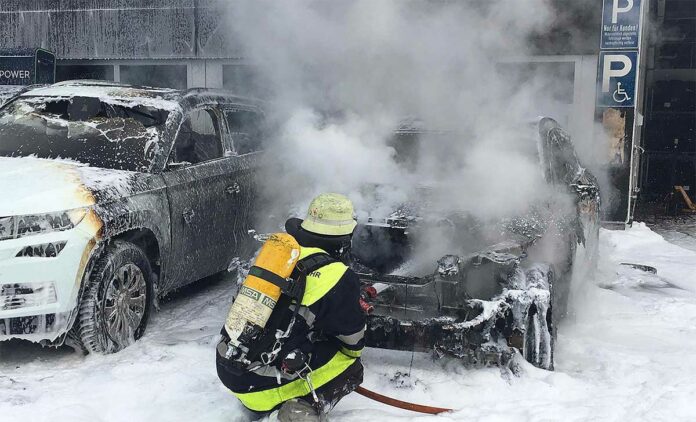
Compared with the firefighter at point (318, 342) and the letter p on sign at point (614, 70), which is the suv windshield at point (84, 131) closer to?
the firefighter at point (318, 342)

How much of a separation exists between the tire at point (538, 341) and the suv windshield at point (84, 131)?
9.03ft

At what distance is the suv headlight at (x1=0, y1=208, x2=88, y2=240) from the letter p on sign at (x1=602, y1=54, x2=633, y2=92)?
8391mm

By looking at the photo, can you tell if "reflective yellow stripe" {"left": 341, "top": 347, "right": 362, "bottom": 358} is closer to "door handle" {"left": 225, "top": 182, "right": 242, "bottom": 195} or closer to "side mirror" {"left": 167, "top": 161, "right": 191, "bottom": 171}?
"side mirror" {"left": 167, "top": 161, "right": 191, "bottom": 171}

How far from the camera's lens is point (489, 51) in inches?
319

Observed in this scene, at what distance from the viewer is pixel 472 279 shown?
4.20 m

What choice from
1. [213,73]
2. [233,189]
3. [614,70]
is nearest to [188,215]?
[233,189]

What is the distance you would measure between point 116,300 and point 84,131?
1.41 m

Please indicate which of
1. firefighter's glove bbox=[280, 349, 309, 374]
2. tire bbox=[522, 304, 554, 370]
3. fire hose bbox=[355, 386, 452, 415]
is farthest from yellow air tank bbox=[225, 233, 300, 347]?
tire bbox=[522, 304, 554, 370]

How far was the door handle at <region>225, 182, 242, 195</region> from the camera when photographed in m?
5.66

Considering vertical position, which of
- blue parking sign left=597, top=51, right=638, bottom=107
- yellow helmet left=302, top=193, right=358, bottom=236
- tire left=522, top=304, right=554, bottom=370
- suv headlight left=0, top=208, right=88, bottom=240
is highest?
blue parking sign left=597, top=51, right=638, bottom=107

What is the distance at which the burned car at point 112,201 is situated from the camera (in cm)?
400

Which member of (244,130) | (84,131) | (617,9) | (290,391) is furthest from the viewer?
(617,9)

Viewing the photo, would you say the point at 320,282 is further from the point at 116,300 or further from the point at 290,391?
the point at 116,300

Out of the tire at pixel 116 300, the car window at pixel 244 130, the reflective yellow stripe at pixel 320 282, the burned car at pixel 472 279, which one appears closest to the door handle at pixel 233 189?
the car window at pixel 244 130
